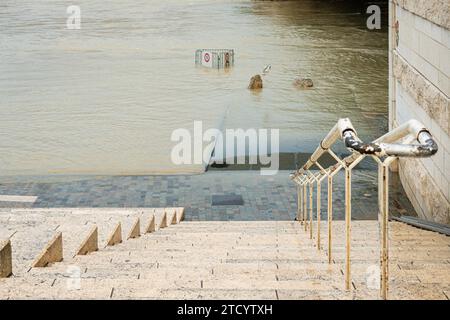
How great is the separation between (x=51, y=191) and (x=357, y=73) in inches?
500

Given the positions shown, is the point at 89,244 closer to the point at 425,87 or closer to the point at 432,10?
the point at 432,10

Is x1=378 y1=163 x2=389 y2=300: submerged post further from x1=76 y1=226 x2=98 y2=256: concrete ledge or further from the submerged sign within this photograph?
the submerged sign

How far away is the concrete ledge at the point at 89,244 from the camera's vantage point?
6402mm

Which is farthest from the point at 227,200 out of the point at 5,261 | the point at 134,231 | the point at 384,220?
the point at 384,220

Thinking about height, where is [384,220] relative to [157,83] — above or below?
above

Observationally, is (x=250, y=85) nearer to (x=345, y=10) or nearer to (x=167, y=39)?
(x=167, y=39)

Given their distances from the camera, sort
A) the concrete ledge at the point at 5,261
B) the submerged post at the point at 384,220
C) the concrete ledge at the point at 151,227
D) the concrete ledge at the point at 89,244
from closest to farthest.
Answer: the submerged post at the point at 384,220, the concrete ledge at the point at 5,261, the concrete ledge at the point at 89,244, the concrete ledge at the point at 151,227

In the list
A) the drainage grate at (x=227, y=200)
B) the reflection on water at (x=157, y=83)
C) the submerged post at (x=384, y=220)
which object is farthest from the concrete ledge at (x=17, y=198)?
the submerged post at (x=384, y=220)

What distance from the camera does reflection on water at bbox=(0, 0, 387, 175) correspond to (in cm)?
1591

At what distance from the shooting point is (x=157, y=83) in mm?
22219

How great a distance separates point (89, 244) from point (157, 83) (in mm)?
15787

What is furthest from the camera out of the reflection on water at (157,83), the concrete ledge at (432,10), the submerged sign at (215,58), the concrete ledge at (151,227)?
the submerged sign at (215,58)

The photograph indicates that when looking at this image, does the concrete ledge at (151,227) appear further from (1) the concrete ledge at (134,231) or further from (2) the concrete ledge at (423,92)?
(2) the concrete ledge at (423,92)

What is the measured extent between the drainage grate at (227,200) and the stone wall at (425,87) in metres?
2.48
